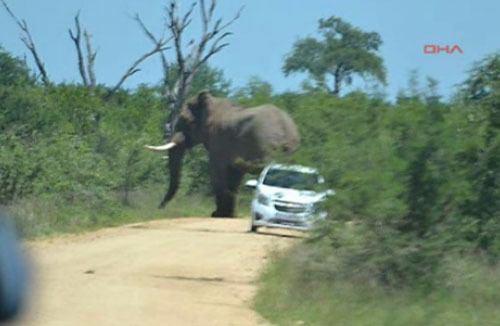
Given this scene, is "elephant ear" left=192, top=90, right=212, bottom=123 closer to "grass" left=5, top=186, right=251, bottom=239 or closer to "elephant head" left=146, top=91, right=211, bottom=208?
"elephant head" left=146, top=91, right=211, bottom=208

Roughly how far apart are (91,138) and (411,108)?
20944 millimetres

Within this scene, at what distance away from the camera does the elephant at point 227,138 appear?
107 ft

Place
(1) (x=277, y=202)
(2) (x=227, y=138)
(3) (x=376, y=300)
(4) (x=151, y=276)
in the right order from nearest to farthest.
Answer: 1. (3) (x=376, y=300)
2. (4) (x=151, y=276)
3. (1) (x=277, y=202)
4. (2) (x=227, y=138)

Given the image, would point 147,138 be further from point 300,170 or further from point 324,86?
point 300,170

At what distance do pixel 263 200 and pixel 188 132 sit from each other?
10.0 meters

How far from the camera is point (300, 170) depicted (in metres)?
20.5

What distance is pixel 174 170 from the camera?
35.7 m

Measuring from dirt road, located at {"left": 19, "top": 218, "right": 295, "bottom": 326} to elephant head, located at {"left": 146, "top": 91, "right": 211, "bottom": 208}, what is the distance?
7.71 m

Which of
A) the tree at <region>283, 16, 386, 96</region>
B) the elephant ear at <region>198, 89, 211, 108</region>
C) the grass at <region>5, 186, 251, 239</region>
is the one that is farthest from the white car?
the tree at <region>283, 16, 386, 96</region>

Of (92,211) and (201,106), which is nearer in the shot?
(92,211)

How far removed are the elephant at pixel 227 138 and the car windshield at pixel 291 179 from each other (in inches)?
147

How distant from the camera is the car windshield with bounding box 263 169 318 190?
1948cm

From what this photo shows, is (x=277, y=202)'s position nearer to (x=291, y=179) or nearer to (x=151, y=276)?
(x=291, y=179)

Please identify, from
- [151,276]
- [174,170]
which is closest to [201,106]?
[174,170]
